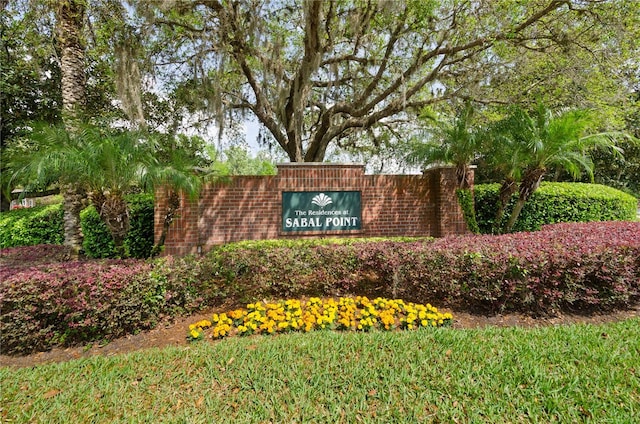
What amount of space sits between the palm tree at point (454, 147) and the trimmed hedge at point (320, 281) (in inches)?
120

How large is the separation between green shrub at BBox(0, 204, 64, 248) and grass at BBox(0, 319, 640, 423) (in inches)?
328

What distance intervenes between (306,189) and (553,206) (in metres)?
6.72

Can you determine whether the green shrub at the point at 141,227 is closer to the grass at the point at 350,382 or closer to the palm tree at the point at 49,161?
the palm tree at the point at 49,161

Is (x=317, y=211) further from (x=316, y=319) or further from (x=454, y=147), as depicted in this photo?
(x=316, y=319)

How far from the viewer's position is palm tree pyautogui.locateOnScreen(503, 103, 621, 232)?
654 centimetres

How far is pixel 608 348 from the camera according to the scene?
307cm

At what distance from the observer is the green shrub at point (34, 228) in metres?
9.62

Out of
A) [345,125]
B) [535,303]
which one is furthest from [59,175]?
[345,125]

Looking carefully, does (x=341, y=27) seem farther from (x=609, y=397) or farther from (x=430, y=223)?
(x=609, y=397)

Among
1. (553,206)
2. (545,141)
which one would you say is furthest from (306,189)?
(553,206)

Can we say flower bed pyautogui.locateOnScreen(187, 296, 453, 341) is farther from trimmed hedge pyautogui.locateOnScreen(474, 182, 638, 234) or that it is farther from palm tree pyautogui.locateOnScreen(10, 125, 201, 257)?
trimmed hedge pyautogui.locateOnScreen(474, 182, 638, 234)

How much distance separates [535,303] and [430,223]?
165 inches

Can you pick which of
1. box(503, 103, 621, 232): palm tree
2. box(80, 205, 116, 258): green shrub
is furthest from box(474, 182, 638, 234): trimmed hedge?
box(80, 205, 116, 258): green shrub

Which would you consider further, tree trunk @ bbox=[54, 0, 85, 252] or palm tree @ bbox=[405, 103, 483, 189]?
palm tree @ bbox=[405, 103, 483, 189]
